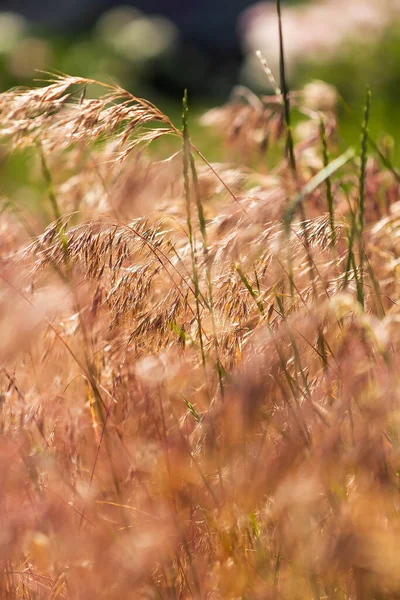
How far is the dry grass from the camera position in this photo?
89 centimetres

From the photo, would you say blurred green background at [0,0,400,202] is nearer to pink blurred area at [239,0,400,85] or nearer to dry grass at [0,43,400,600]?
pink blurred area at [239,0,400,85]

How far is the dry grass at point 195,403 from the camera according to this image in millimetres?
892

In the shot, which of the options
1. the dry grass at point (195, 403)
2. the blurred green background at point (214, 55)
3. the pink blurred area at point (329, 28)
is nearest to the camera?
the dry grass at point (195, 403)

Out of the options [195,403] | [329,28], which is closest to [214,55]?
[329,28]

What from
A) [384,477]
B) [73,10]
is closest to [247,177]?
[384,477]

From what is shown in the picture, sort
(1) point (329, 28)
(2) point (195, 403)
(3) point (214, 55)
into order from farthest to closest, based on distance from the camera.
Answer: (3) point (214, 55)
(1) point (329, 28)
(2) point (195, 403)

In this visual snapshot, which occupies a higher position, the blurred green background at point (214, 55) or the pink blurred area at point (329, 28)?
the pink blurred area at point (329, 28)

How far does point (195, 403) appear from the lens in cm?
140

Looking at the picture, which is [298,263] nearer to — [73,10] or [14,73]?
[14,73]

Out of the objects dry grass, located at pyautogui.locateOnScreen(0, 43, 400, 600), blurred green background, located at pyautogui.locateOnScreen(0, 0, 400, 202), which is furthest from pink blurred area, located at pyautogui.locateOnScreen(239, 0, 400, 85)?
dry grass, located at pyautogui.locateOnScreen(0, 43, 400, 600)

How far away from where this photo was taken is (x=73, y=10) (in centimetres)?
1005

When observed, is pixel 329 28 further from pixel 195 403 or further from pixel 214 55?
pixel 195 403

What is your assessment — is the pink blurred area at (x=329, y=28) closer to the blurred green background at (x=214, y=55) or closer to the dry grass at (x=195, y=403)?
the blurred green background at (x=214, y=55)

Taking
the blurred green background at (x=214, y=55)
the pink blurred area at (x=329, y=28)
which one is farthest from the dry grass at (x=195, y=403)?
the pink blurred area at (x=329, y=28)
